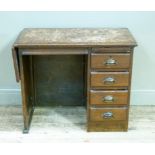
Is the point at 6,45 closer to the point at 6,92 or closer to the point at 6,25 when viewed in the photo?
the point at 6,25

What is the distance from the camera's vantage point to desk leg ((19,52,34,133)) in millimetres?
2539

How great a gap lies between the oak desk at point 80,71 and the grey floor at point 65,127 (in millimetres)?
72

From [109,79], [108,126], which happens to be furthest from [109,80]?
[108,126]

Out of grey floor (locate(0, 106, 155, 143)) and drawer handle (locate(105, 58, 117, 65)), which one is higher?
drawer handle (locate(105, 58, 117, 65))

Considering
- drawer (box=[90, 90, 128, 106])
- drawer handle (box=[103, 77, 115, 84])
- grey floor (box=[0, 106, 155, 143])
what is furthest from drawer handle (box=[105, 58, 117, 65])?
grey floor (box=[0, 106, 155, 143])

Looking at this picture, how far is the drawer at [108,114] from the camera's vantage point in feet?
8.66

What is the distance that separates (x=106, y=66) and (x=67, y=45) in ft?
1.14

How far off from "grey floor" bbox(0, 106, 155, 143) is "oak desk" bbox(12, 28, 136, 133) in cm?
7

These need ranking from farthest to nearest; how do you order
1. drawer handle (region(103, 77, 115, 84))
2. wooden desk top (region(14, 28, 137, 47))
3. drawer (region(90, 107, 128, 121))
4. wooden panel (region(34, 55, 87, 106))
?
wooden panel (region(34, 55, 87, 106)) < drawer (region(90, 107, 128, 121)) < drawer handle (region(103, 77, 115, 84)) < wooden desk top (region(14, 28, 137, 47))

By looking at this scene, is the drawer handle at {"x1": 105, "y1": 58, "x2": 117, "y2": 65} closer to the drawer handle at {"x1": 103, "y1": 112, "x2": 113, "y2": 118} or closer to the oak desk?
the oak desk

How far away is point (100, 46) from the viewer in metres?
2.41

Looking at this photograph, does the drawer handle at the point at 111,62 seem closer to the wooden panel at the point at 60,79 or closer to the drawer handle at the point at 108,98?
the drawer handle at the point at 108,98

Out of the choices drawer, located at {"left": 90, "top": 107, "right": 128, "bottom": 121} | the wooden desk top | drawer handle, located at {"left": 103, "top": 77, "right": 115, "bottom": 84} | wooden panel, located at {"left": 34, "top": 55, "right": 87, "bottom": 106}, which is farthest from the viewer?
wooden panel, located at {"left": 34, "top": 55, "right": 87, "bottom": 106}
